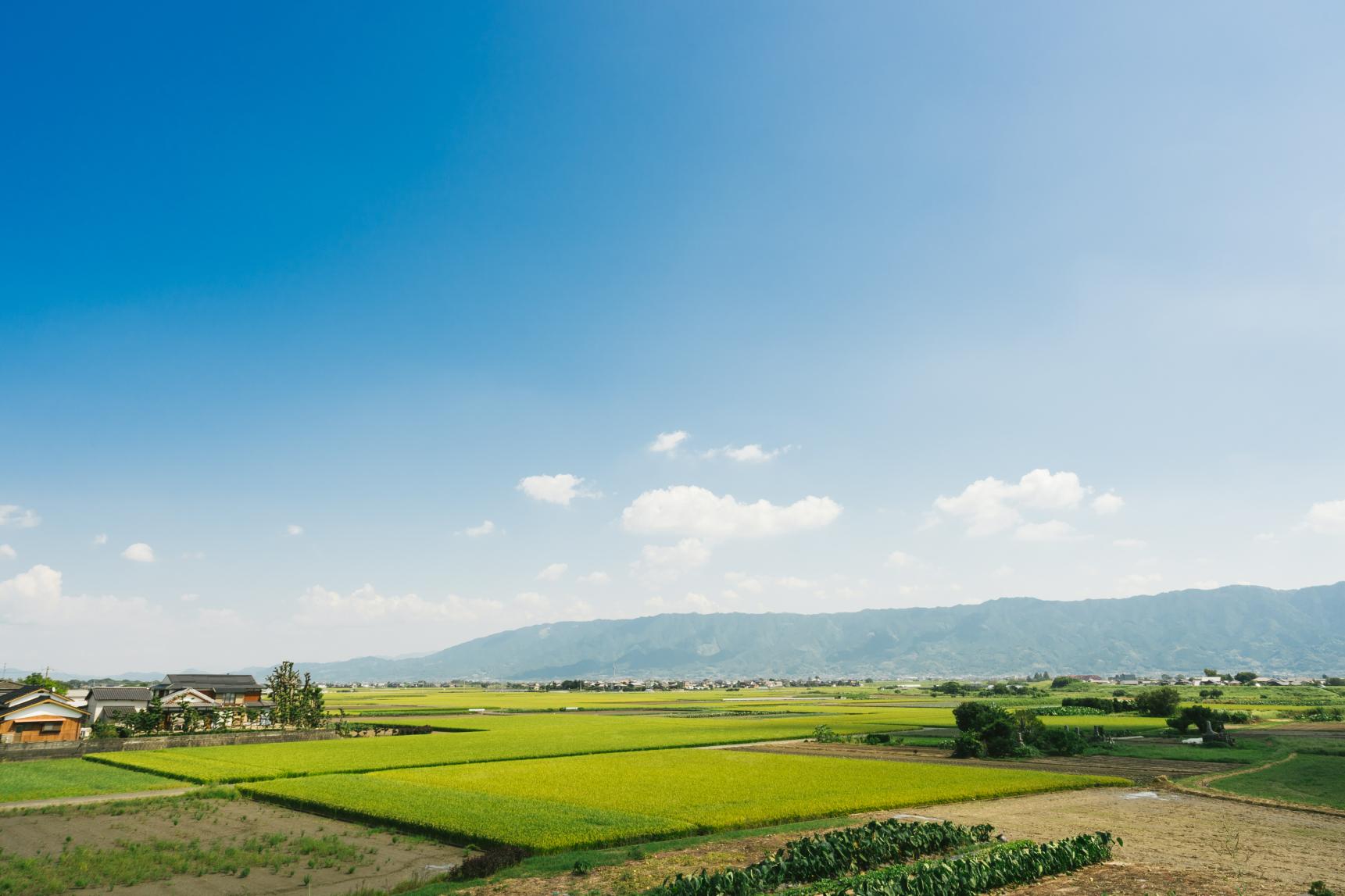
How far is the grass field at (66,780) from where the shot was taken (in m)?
32.9

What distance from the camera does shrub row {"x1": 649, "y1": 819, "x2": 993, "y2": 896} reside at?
1659 centimetres

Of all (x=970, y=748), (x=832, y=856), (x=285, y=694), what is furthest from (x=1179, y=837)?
(x=285, y=694)

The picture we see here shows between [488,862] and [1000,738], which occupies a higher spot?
[488,862]

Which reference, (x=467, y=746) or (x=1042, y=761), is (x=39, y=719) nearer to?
(x=467, y=746)

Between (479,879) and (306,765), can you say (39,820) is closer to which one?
(306,765)

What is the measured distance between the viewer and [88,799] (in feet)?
105

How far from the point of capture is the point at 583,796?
3153 cm

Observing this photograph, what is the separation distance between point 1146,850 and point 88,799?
4218 centimetres

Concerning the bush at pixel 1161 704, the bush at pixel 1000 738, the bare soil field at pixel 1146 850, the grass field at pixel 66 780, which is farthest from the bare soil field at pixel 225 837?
the bush at pixel 1161 704

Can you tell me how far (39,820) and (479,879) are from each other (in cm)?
2081

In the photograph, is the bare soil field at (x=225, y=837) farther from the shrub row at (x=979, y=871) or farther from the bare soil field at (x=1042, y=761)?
the bare soil field at (x=1042, y=761)

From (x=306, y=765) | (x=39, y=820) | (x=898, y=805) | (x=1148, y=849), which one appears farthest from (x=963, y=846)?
(x=306, y=765)

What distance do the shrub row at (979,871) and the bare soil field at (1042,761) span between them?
2241cm

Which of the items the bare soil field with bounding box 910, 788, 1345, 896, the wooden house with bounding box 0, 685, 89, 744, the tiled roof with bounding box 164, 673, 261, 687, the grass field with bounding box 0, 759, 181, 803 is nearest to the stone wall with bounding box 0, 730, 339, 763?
the grass field with bounding box 0, 759, 181, 803
